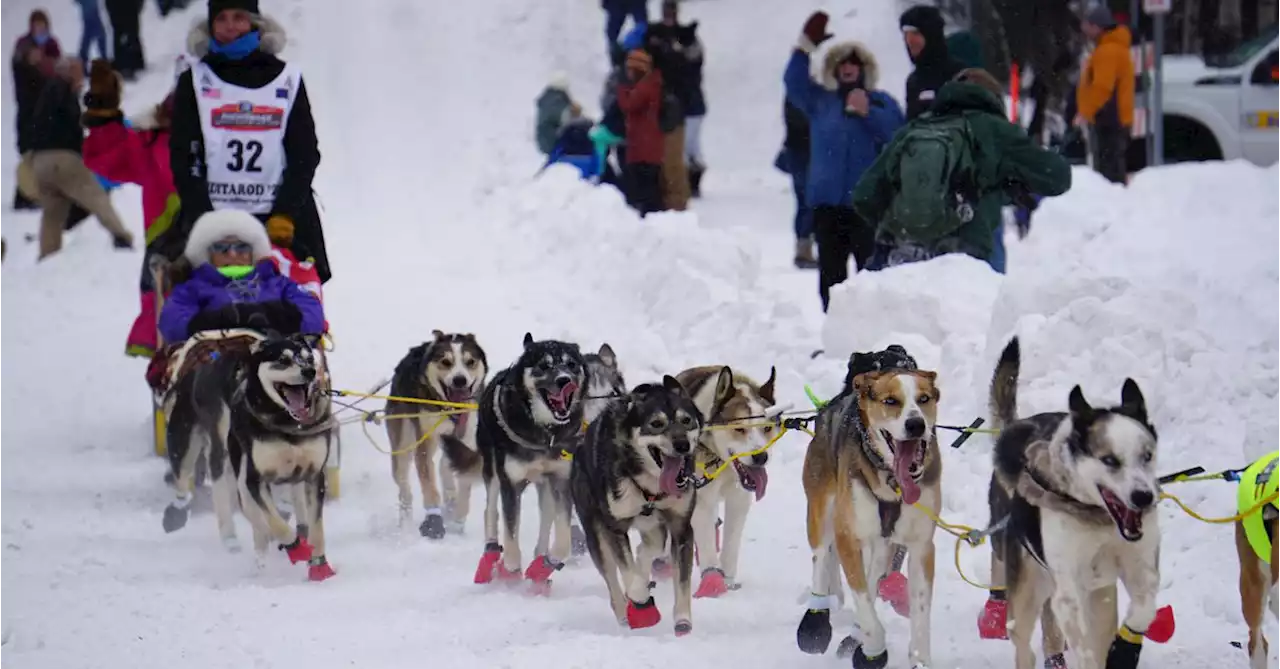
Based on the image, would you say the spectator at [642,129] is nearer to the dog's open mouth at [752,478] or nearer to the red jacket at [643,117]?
the red jacket at [643,117]

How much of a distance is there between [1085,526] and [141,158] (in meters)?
6.75

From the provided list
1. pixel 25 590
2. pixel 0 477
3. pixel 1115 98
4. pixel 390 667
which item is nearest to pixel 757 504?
pixel 390 667

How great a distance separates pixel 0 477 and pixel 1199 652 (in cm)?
632

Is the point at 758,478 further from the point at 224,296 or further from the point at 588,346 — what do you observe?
the point at 588,346

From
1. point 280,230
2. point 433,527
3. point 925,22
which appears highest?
point 925,22

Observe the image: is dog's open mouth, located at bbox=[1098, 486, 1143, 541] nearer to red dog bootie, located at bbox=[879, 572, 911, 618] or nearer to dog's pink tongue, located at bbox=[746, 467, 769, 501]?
red dog bootie, located at bbox=[879, 572, 911, 618]

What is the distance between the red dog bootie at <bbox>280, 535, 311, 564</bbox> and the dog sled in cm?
66

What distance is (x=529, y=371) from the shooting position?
6.61 metres

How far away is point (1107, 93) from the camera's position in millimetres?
14164

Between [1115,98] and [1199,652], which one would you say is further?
[1115,98]

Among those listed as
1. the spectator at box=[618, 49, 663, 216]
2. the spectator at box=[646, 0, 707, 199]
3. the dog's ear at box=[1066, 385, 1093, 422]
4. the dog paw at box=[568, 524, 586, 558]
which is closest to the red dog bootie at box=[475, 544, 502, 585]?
the dog paw at box=[568, 524, 586, 558]

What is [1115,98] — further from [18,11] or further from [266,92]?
[18,11]

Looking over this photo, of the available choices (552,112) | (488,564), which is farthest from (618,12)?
(488,564)

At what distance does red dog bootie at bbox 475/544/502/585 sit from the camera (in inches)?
A: 262
